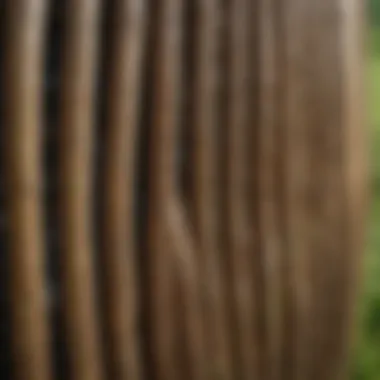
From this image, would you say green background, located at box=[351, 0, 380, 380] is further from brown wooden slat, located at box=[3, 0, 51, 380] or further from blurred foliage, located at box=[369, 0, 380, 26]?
brown wooden slat, located at box=[3, 0, 51, 380]

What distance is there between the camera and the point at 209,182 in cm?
39

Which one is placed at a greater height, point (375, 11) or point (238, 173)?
point (375, 11)

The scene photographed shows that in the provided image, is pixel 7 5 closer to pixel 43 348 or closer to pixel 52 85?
pixel 52 85

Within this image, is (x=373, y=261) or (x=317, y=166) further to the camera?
(x=373, y=261)

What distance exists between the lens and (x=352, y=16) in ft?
1.37

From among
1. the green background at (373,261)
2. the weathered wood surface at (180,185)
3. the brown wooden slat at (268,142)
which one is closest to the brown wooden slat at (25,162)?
the weathered wood surface at (180,185)

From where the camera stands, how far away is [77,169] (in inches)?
13.8

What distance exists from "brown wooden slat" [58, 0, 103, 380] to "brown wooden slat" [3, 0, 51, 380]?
0.03 feet

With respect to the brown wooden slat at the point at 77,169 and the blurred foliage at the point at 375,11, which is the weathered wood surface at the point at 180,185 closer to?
the brown wooden slat at the point at 77,169

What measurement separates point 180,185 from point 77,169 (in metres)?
0.06

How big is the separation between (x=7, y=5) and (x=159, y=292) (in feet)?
0.48

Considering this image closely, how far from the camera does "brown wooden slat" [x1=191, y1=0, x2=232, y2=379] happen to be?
378 millimetres

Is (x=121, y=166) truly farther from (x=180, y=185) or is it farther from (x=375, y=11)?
(x=375, y=11)

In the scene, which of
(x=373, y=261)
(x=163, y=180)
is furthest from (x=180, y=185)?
(x=373, y=261)
